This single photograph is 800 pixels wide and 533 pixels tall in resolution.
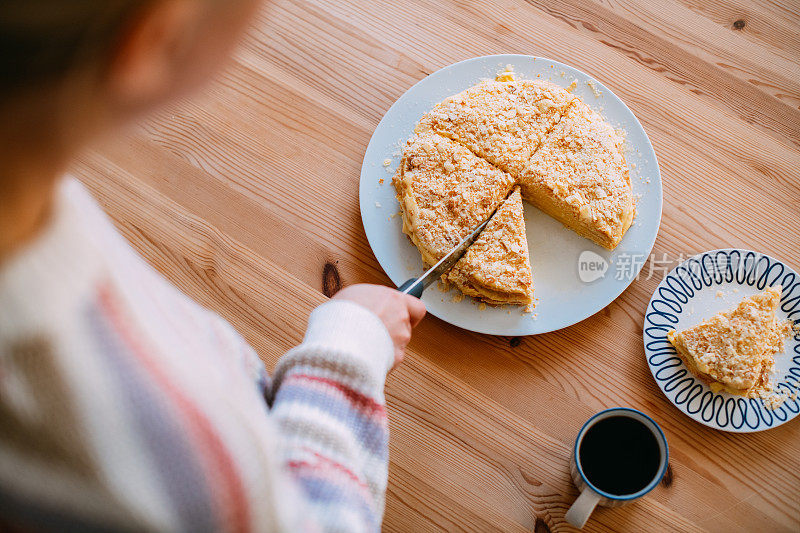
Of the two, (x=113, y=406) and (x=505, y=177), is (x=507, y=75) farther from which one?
(x=113, y=406)

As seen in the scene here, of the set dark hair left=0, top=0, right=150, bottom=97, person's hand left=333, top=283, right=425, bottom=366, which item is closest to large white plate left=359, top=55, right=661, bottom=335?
person's hand left=333, top=283, right=425, bottom=366

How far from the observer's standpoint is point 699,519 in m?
1.11

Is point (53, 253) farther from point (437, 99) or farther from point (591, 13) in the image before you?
point (591, 13)

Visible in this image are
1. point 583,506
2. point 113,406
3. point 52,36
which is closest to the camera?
point 52,36

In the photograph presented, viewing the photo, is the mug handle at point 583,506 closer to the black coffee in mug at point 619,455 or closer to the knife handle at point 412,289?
the black coffee in mug at point 619,455

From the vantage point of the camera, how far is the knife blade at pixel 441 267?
111cm

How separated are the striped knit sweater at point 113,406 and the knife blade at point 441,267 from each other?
504mm

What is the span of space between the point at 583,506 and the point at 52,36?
101 centimetres

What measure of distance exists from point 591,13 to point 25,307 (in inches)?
54.4

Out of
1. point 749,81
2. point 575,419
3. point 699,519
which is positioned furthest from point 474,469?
point 749,81

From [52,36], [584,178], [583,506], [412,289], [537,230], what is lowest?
[583,506]

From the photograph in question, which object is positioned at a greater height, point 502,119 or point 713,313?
point 502,119

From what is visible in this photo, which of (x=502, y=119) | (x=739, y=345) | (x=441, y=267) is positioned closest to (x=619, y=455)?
(x=739, y=345)

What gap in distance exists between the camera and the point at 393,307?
1.01m
